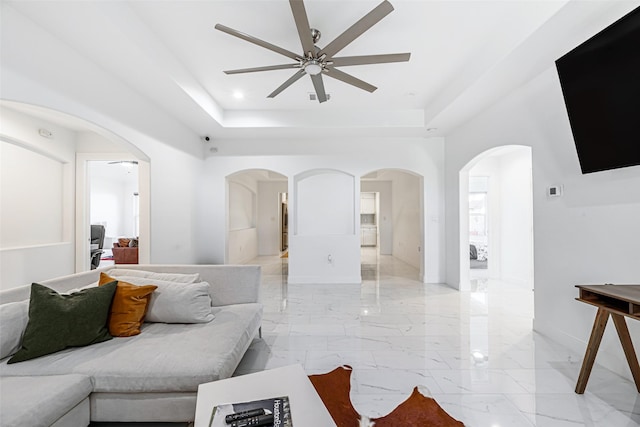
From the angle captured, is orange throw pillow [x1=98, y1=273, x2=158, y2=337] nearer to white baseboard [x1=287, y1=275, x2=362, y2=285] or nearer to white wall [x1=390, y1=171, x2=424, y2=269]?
white baseboard [x1=287, y1=275, x2=362, y2=285]

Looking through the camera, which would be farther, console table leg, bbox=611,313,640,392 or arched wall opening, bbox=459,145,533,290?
arched wall opening, bbox=459,145,533,290

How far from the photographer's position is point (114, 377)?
1641mm

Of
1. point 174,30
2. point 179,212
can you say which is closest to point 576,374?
point 174,30

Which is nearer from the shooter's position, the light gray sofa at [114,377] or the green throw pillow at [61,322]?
the light gray sofa at [114,377]

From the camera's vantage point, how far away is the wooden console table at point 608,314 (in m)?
1.87

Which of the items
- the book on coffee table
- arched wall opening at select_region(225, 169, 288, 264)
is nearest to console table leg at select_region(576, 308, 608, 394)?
the book on coffee table

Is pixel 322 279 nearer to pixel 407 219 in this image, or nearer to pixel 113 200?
pixel 407 219

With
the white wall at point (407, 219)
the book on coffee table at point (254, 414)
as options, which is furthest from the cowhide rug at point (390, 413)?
the white wall at point (407, 219)

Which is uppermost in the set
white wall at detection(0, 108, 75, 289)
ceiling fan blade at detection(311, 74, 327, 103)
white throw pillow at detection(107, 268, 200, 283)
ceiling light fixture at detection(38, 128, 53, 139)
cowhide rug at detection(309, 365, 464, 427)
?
ceiling fan blade at detection(311, 74, 327, 103)

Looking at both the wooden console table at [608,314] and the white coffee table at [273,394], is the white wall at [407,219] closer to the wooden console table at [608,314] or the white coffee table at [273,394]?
the wooden console table at [608,314]

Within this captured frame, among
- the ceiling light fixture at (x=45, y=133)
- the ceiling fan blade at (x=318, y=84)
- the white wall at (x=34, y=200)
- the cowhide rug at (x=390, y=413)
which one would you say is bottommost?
the cowhide rug at (x=390, y=413)

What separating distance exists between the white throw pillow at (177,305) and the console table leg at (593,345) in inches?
110

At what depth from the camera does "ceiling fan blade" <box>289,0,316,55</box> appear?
6.68ft

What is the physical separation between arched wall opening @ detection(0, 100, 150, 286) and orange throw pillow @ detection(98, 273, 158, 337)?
1889mm
